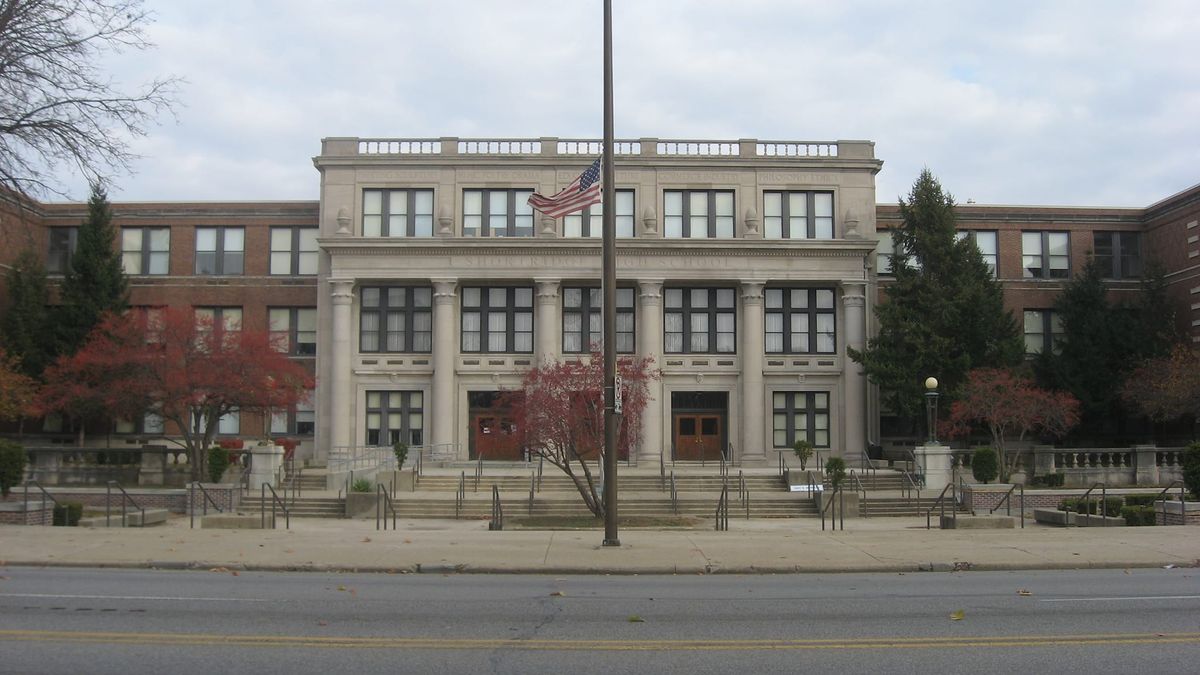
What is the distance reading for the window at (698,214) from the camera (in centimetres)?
4691

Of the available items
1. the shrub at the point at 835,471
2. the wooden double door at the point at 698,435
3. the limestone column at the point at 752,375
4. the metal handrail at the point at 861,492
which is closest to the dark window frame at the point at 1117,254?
the limestone column at the point at 752,375

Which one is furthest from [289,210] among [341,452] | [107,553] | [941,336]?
[107,553]

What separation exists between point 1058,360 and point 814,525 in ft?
77.7

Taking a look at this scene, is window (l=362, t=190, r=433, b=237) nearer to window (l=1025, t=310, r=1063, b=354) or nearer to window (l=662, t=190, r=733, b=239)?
window (l=662, t=190, r=733, b=239)

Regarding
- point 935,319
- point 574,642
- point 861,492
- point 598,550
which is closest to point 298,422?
point 861,492

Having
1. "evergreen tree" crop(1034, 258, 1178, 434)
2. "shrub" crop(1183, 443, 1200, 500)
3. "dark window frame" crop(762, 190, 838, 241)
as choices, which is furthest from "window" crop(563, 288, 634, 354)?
"shrub" crop(1183, 443, 1200, 500)

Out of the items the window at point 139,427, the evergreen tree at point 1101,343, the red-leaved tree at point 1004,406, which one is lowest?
the window at point 139,427

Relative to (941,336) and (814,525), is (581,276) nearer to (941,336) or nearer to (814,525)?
(941,336)

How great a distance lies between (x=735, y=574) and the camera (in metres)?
16.2

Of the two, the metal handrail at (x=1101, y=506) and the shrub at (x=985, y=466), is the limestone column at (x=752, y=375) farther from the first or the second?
the metal handrail at (x=1101, y=506)

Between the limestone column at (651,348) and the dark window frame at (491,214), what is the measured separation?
5.99 meters

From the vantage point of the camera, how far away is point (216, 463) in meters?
33.8

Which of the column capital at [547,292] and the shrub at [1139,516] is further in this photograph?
the column capital at [547,292]

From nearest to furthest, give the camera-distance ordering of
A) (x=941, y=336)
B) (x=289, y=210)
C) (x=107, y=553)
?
(x=107, y=553)
(x=941, y=336)
(x=289, y=210)
